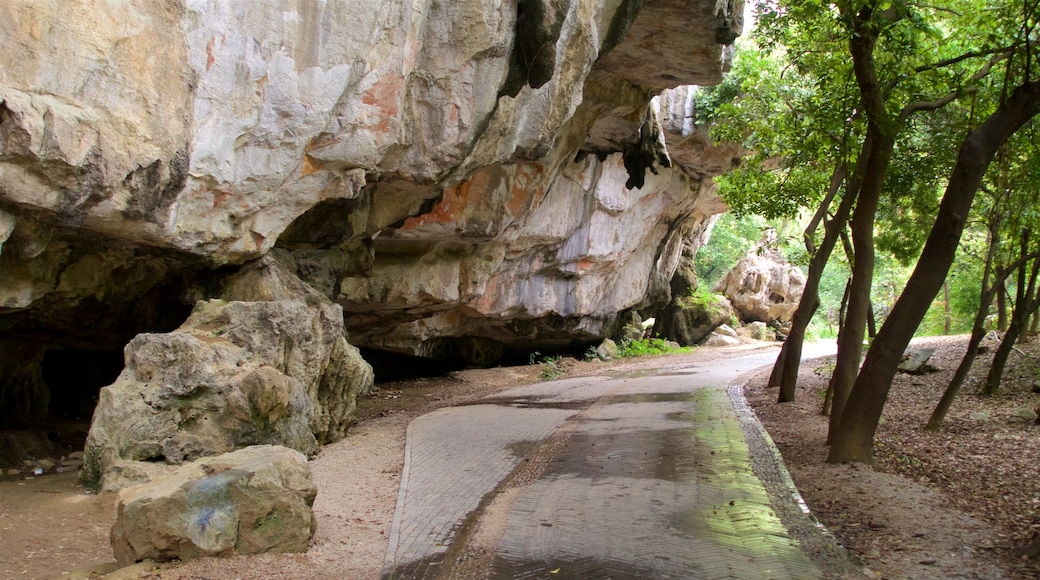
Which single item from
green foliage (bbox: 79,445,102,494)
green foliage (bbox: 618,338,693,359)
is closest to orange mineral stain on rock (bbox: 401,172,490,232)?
green foliage (bbox: 79,445,102,494)

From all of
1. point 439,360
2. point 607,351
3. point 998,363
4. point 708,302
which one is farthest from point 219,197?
point 708,302

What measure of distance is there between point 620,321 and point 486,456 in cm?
2228

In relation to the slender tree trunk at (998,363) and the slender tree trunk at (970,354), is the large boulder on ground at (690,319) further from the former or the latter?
the slender tree trunk at (970,354)

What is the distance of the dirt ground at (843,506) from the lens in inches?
231

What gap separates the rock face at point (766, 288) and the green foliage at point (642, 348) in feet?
32.2

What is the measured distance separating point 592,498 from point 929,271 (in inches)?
164

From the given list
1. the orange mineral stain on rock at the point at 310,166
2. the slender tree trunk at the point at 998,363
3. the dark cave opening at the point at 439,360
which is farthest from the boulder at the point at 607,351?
the orange mineral stain on rock at the point at 310,166

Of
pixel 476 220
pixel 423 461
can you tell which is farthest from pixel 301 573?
pixel 476 220

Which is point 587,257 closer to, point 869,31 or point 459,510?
point 869,31

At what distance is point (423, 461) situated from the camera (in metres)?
9.80

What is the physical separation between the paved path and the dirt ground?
1.30 ft

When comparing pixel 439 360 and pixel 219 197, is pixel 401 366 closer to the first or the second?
pixel 439 360

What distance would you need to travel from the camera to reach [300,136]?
369 inches

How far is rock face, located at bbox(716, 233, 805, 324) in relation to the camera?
41156 mm
